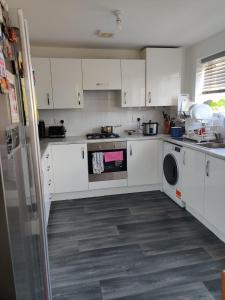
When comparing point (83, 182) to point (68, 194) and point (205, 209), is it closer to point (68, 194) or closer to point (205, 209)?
point (68, 194)

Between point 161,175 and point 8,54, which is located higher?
point 8,54

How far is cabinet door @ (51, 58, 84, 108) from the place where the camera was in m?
3.18

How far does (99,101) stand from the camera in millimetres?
3688

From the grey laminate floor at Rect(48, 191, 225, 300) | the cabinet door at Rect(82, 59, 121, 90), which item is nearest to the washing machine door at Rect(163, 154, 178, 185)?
the grey laminate floor at Rect(48, 191, 225, 300)

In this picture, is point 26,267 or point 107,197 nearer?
point 26,267

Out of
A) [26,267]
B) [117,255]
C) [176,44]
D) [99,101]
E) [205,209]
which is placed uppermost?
[176,44]

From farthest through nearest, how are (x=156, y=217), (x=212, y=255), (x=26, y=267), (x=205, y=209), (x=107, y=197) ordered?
(x=107, y=197), (x=156, y=217), (x=205, y=209), (x=212, y=255), (x=26, y=267)

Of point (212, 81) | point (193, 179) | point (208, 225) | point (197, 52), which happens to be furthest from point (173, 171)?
point (197, 52)

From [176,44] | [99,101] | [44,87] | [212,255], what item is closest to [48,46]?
[44,87]

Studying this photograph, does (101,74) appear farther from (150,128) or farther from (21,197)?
(21,197)

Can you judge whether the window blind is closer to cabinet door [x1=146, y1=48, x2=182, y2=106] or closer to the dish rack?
cabinet door [x1=146, y1=48, x2=182, y2=106]

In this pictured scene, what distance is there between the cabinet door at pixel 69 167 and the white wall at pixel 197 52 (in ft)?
6.39

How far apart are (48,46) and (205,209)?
3067 millimetres

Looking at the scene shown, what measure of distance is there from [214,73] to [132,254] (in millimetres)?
2568
